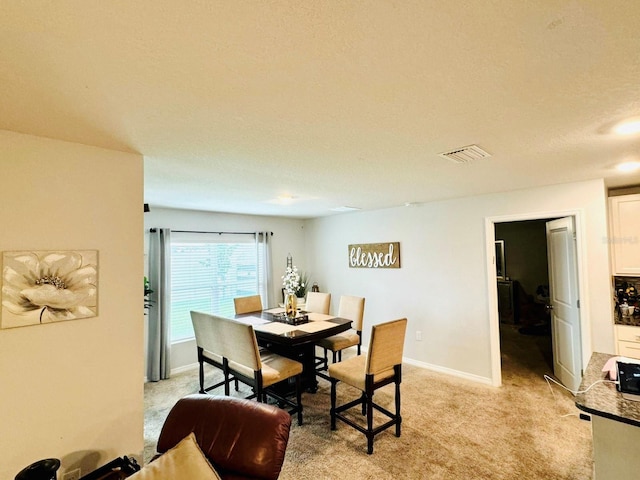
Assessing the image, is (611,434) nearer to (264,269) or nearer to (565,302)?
(565,302)

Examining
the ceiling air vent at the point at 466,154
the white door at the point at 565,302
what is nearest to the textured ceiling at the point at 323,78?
the ceiling air vent at the point at 466,154

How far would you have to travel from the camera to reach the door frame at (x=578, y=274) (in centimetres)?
313

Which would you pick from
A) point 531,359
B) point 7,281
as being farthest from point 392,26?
point 531,359

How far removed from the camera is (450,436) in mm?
2715

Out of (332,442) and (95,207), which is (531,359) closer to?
(332,442)

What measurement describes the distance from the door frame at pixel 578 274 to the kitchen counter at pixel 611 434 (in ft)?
5.75

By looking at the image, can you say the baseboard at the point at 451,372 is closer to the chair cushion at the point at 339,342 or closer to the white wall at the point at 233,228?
the chair cushion at the point at 339,342

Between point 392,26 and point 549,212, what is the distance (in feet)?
11.0

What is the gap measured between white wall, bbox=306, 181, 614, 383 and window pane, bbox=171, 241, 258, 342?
1936 mm

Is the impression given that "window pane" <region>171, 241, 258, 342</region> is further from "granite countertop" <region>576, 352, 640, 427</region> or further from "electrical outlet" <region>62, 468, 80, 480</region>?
"granite countertop" <region>576, 352, 640, 427</region>

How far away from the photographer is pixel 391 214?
4.87 meters

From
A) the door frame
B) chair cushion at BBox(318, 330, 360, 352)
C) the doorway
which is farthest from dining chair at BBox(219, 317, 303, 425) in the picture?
the doorway

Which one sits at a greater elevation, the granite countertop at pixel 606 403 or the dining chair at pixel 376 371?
the granite countertop at pixel 606 403

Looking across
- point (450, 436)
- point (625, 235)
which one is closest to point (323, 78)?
point (450, 436)
